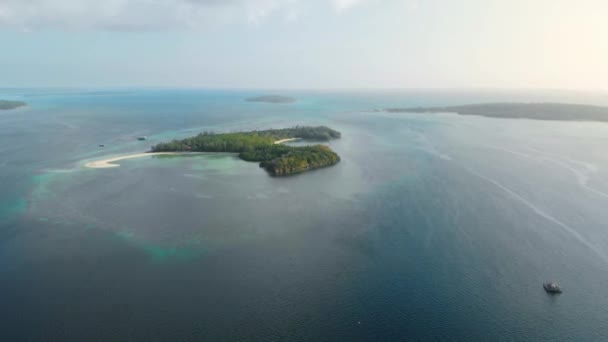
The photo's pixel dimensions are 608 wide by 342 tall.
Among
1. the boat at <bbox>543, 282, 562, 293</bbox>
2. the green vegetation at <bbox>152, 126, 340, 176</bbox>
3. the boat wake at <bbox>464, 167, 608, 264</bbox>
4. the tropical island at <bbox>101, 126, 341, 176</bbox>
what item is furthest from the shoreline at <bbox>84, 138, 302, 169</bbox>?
the boat at <bbox>543, 282, 562, 293</bbox>

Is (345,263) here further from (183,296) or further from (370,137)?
(370,137)

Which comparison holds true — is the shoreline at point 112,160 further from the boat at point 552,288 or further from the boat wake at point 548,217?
the boat at point 552,288

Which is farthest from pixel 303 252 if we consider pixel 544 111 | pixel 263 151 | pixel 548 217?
pixel 544 111

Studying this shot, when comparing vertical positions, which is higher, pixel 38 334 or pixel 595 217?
pixel 595 217

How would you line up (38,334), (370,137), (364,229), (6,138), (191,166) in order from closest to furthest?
(38,334)
(364,229)
(191,166)
(6,138)
(370,137)

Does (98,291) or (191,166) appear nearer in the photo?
(98,291)

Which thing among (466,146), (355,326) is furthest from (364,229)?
(466,146)
